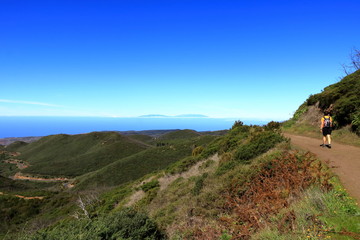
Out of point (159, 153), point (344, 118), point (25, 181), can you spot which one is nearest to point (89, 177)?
point (159, 153)

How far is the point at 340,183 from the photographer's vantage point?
246 inches

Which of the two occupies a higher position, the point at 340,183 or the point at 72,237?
the point at 340,183

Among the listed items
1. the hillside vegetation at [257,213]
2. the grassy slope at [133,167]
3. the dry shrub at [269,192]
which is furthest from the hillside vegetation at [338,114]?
the grassy slope at [133,167]

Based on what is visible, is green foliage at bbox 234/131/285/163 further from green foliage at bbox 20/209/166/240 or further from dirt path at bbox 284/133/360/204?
green foliage at bbox 20/209/166/240

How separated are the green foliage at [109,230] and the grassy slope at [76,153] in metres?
65.0

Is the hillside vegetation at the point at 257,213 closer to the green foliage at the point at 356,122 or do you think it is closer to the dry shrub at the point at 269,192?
the dry shrub at the point at 269,192

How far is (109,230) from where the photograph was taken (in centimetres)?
574

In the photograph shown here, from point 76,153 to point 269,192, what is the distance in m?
93.6

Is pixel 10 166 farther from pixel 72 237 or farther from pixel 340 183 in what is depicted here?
pixel 340 183

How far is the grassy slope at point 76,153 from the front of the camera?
218ft

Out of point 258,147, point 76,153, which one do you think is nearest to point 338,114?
point 258,147

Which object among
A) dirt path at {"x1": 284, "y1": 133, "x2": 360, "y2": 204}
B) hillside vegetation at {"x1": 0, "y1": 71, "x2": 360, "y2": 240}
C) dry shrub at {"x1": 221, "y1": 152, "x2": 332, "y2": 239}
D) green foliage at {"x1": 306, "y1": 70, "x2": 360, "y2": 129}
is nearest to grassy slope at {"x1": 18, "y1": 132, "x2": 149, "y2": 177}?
hillside vegetation at {"x1": 0, "y1": 71, "x2": 360, "y2": 240}

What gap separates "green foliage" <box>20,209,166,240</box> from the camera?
529 cm

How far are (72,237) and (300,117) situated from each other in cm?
2113
